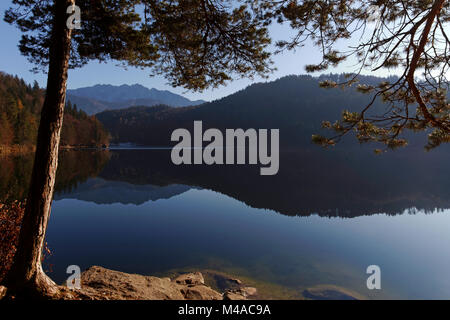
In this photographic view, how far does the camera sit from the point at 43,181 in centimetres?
322

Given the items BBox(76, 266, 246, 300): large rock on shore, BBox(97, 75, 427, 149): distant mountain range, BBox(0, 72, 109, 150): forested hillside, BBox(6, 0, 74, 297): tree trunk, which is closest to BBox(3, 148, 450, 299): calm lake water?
BBox(76, 266, 246, 300): large rock on shore

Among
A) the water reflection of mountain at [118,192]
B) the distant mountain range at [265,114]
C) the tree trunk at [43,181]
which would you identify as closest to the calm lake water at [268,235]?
the water reflection of mountain at [118,192]

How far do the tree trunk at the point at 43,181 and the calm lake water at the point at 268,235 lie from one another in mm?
5905

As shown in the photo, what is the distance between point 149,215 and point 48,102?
15.1 m

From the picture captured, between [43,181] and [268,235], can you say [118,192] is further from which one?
[43,181]

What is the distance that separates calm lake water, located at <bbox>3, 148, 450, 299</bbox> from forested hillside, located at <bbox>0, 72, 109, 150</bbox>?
37785 mm

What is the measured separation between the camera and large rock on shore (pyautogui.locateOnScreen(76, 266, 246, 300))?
4260mm

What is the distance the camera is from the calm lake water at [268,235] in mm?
9312

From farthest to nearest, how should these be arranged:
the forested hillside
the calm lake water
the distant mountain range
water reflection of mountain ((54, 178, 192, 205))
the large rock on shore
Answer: the distant mountain range → the forested hillside → water reflection of mountain ((54, 178, 192, 205)) → the calm lake water → the large rock on shore

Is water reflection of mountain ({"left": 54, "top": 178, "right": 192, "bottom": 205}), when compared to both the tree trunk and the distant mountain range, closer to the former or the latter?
the tree trunk

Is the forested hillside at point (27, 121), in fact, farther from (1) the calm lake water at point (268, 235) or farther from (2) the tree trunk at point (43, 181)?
(2) the tree trunk at point (43, 181)

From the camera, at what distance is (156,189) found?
27.7 metres
